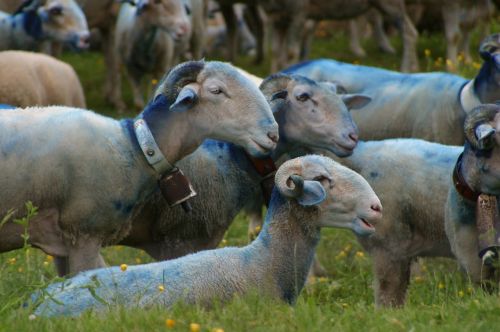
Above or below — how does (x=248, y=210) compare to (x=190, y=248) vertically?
below

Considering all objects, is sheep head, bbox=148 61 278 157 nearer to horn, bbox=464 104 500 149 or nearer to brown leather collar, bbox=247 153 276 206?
brown leather collar, bbox=247 153 276 206

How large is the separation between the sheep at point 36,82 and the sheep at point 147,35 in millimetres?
3183

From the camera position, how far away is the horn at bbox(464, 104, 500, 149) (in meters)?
6.36

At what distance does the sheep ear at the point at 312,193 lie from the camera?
583cm

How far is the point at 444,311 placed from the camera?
5438mm

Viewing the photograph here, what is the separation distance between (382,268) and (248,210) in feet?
5.96

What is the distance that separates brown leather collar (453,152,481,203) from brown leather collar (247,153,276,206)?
114 centimetres

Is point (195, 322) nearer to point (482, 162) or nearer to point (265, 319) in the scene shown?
point (265, 319)

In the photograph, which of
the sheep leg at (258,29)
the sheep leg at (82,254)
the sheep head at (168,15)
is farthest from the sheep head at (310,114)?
the sheep leg at (258,29)

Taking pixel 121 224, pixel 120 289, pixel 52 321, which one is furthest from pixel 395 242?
pixel 52 321

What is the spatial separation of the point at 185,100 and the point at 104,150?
49 centimetres

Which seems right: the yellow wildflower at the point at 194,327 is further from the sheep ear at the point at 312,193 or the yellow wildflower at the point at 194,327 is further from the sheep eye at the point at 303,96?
the sheep eye at the point at 303,96

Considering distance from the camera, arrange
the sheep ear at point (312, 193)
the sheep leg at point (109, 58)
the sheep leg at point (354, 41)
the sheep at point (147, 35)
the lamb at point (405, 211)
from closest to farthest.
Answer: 1. the sheep ear at point (312, 193)
2. the lamb at point (405, 211)
3. the sheep at point (147, 35)
4. the sheep leg at point (109, 58)
5. the sheep leg at point (354, 41)

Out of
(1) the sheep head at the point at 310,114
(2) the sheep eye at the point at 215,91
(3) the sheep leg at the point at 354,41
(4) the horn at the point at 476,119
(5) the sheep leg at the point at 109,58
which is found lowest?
(3) the sheep leg at the point at 354,41
